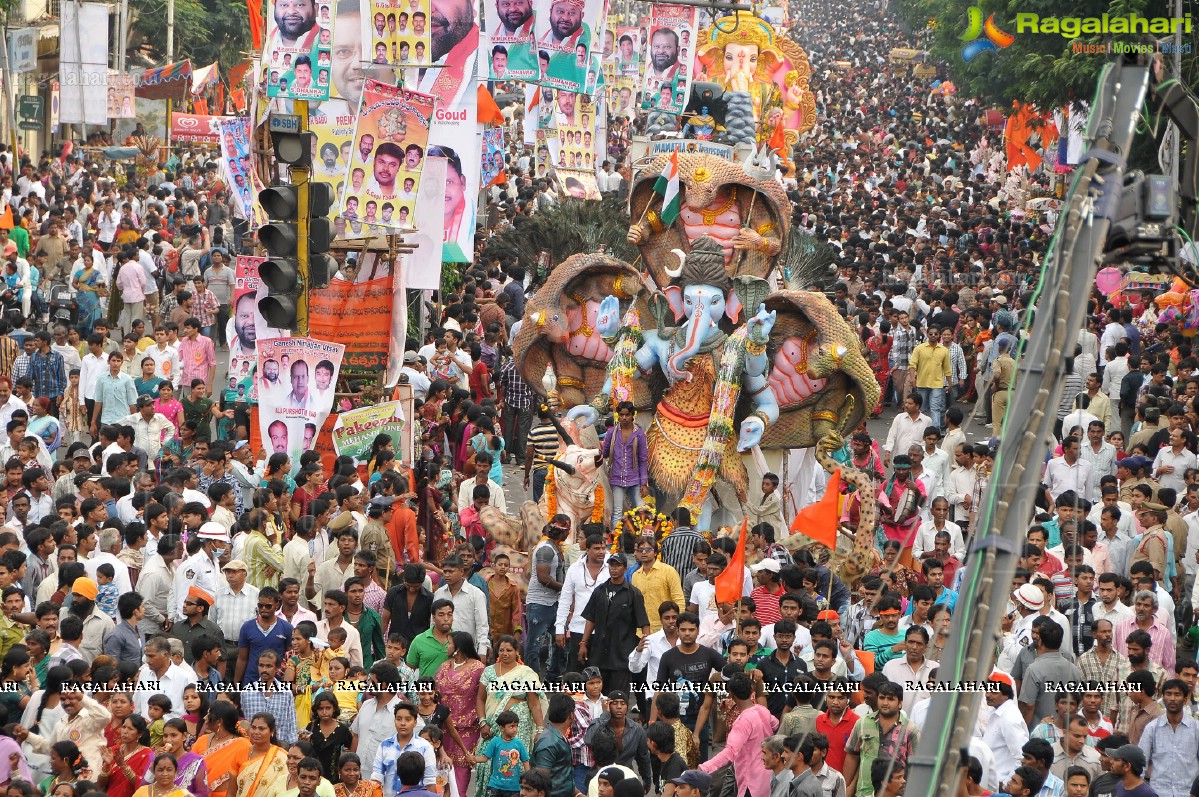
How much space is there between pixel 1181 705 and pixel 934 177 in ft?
119

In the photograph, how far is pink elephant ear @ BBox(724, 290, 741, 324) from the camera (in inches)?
658

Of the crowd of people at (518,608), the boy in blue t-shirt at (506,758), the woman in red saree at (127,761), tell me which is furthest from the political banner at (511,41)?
the woman in red saree at (127,761)

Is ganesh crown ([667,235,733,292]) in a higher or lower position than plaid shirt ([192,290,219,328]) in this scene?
higher

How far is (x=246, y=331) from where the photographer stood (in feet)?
54.6

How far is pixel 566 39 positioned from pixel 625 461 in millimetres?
10676

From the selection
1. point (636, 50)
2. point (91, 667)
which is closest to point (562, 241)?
point (636, 50)

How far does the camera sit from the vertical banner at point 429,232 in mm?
20031

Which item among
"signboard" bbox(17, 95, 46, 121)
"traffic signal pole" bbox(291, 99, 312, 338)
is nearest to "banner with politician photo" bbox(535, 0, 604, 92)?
"traffic signal pole" bbox(291, 99, 312, 338)

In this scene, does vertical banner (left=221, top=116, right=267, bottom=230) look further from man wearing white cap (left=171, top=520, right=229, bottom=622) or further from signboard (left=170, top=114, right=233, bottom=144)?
signboard (left=170, top=114, right=233, bottom=144)

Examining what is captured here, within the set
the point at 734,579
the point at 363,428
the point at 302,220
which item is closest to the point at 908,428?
the point at 363,428

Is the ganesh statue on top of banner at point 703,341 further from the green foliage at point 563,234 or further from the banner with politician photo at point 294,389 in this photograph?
the green foliage at point 563,234

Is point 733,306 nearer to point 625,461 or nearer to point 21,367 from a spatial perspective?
point 625,461

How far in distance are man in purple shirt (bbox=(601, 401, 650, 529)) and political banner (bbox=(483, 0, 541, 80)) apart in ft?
33.9

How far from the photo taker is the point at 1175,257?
323 inches
